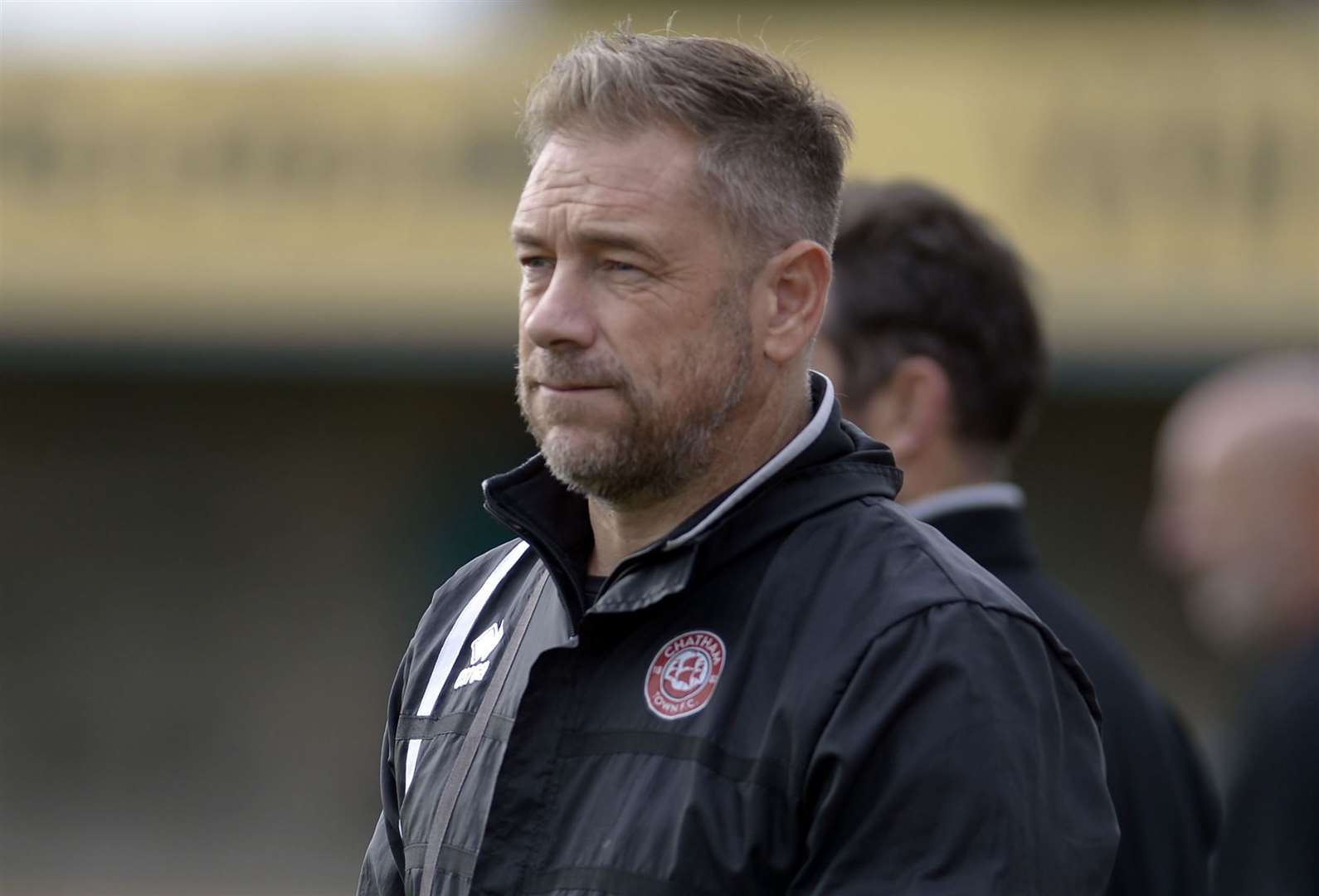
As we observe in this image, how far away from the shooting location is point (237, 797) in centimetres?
1259

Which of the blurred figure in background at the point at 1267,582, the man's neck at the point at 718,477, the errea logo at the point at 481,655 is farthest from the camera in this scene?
the errea logo at the point at 481,655

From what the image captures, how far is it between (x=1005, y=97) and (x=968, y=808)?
365 inches

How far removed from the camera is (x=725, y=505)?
2.29 meters

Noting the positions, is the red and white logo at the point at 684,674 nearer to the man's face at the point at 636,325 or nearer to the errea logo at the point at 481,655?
the man's face at the point at 636,325

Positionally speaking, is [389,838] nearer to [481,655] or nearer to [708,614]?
[481,655]

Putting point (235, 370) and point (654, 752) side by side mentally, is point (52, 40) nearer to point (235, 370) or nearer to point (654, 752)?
point (235, 370)

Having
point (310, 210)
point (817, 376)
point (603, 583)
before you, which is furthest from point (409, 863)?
point (310, 210)

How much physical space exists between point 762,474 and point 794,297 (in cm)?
27

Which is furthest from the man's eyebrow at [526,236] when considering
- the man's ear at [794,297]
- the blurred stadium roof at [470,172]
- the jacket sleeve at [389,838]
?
the blurred stadium roof at [470,172]

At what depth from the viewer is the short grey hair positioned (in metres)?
2.38

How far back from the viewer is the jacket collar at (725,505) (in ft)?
7.48

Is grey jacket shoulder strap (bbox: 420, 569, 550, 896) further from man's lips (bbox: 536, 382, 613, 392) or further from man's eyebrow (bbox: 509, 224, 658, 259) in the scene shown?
man's eyebrow (bbox: 509, 224, 658, 259)

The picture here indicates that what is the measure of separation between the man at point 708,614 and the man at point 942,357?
0.89 m

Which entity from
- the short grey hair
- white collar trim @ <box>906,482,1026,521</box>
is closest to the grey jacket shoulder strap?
the short grey hair
